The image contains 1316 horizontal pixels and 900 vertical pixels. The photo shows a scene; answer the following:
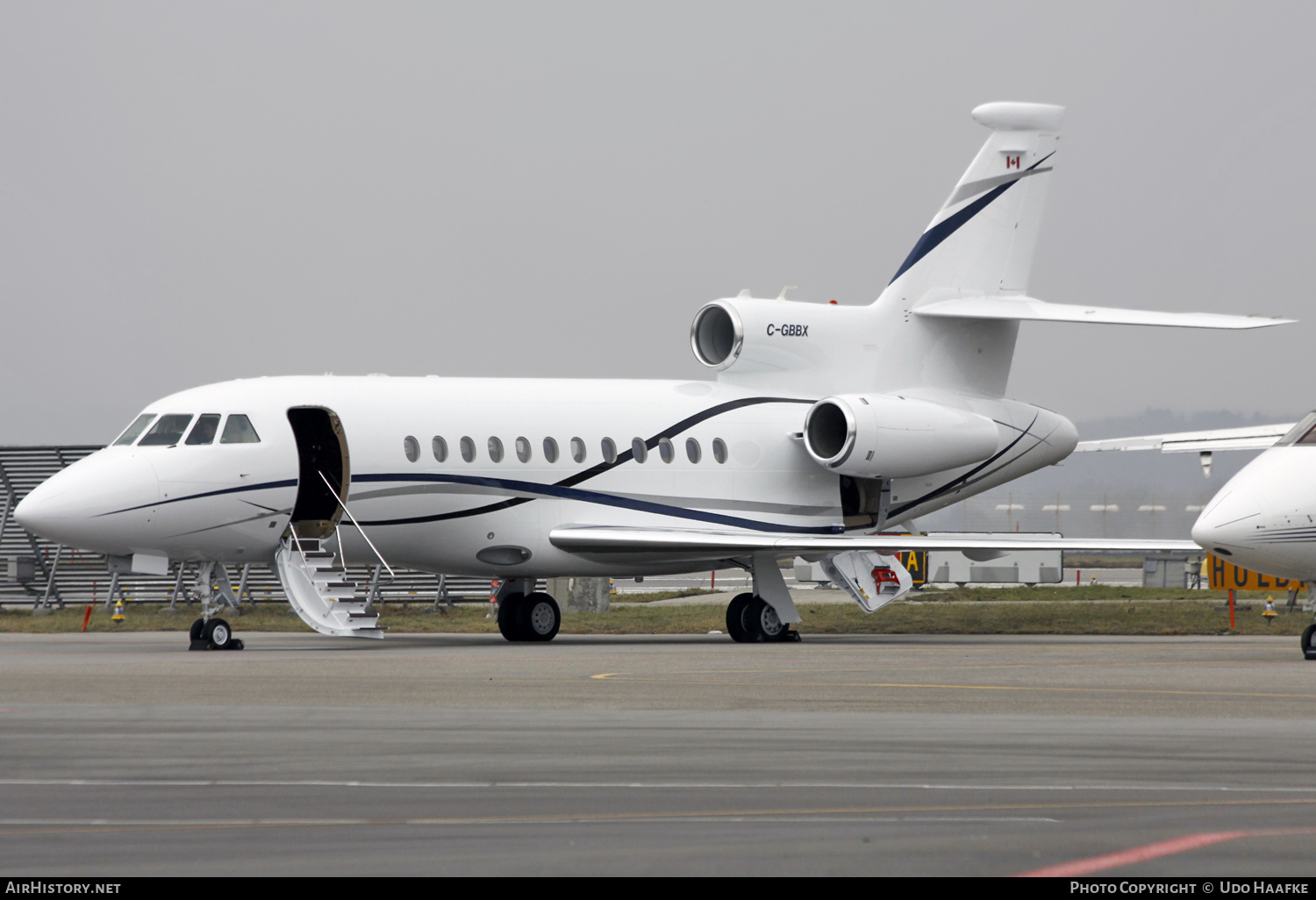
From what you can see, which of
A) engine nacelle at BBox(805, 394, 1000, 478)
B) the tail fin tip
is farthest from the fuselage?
the tail fin tip

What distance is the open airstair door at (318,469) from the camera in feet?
74.2

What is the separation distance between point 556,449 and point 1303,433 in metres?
11.0

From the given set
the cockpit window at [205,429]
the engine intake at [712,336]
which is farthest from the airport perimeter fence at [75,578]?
the cockpit window at [205,429]

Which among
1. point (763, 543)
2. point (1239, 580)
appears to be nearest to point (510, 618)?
point (763, 543)

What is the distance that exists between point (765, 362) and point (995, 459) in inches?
197

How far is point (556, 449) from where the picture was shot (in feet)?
80.8

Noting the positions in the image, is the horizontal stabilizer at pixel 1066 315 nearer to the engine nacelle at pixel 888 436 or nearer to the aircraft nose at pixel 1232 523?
the engine nacelle at pixel 888 436

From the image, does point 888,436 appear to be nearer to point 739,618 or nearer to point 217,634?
point 739,618

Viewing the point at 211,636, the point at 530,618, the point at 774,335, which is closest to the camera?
the point at 211,636

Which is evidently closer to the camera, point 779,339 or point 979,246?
point 779,339

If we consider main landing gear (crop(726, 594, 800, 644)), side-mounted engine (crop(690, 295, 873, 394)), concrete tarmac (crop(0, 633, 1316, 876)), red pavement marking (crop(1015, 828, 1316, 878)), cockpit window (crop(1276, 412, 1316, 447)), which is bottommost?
main landing gear (crop(726, 594, 800, 644))

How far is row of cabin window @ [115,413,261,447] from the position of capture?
870 inches

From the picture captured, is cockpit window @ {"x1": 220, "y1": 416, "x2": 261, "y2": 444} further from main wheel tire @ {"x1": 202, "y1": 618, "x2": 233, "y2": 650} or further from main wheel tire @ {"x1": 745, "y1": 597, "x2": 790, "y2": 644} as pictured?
main wheel tire @ {"x1": 745, "y1": 597, "x2": 790, "y2": 644}

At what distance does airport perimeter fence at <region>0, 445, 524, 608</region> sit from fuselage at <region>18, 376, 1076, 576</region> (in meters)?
11.4
